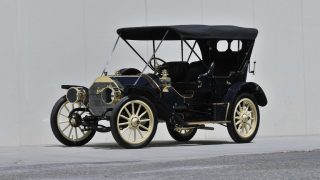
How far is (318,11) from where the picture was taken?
63.4 feet

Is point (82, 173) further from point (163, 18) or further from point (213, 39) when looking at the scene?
point (163, 18)

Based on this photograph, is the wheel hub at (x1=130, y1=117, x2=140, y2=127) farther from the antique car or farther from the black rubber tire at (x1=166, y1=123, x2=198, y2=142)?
the black rubber tire at (x1=166, y1=123, x2=198, y2=142)

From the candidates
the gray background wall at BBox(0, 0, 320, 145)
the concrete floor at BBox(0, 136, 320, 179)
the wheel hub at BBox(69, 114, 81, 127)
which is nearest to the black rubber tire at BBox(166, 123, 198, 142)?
the gray background wall at BBox(0, 0, 320, 145)

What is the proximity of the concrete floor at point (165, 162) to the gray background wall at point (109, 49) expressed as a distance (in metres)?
1.21

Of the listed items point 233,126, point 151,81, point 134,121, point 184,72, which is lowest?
point 233,126

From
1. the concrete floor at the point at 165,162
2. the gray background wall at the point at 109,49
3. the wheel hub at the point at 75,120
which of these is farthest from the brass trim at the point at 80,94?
the gray background wall at the point at 109,49

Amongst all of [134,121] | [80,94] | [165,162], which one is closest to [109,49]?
[80,94]

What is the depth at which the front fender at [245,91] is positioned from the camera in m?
14.4

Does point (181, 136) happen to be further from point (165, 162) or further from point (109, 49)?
point (165, 162)

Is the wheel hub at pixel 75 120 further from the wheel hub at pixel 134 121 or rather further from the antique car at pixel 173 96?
the wheel hub at pixel 134 121

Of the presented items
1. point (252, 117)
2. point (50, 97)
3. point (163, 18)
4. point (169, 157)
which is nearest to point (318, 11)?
point (163, 18)

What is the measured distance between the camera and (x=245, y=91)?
1477 cm

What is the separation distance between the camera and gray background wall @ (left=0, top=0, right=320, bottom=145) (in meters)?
15.3

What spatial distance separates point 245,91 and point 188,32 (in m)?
1.55
